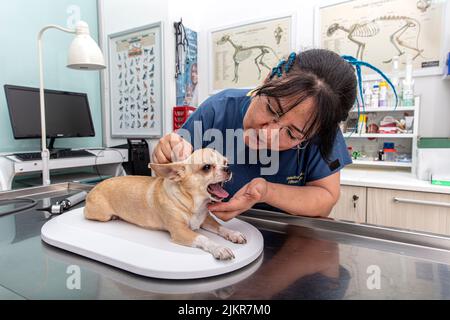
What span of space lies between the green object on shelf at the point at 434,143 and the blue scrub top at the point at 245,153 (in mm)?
1046

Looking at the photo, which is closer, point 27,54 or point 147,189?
point 147,189

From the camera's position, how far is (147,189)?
72 cm

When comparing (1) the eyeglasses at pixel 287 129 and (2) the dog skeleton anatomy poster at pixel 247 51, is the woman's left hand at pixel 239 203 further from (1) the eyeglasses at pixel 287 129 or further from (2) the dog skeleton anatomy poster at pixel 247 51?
(2) the dog skeleton anatomy poster at pixel 247 51

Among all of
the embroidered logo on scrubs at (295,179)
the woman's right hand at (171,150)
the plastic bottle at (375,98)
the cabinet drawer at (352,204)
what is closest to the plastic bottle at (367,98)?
the plastic bottle at (375,98)

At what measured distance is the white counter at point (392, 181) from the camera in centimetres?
156

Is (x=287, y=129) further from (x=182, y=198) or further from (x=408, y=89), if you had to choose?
(x=408, y=89)

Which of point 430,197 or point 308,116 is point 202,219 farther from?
point 430,197

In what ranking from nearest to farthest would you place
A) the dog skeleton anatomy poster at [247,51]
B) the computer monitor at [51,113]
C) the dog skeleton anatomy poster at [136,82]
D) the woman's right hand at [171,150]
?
1. the woman's right hand at [171,150]
2. the computer monitor at [51,113]
3. the dog skeleton anatomy poster at [247,51]
4. the dog skeleton anatomy poster at [136,82]

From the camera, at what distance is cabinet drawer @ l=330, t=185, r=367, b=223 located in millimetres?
1731

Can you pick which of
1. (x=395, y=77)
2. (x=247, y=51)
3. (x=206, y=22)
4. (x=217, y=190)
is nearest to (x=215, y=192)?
(x=217, y=190)

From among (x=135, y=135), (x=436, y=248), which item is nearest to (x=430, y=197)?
(x=436, y=248)

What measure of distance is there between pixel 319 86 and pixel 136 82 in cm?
243

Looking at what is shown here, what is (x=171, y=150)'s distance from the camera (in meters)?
0.80
